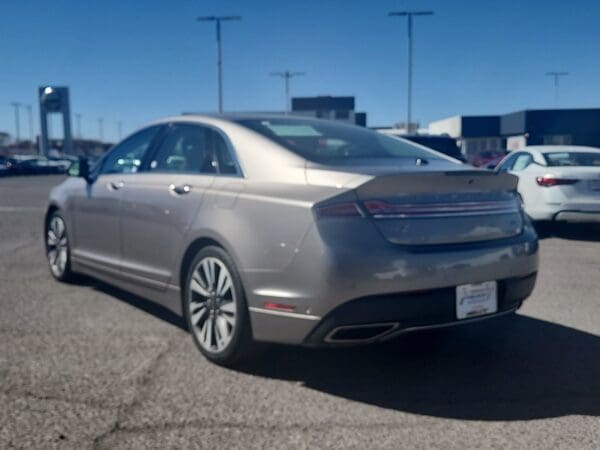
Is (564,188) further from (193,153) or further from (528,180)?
(193,153)

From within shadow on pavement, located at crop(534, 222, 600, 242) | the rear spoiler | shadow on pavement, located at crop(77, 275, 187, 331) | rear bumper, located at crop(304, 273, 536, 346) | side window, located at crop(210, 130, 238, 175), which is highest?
side window, located at crop(210, 130, 238, 175)

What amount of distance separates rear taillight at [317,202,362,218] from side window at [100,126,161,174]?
6.95 feet

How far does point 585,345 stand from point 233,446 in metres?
2.65

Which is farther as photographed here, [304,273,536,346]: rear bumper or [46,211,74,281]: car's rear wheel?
[46,211,74,281]: car's rear wheel

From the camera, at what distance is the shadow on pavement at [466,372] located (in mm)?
3469

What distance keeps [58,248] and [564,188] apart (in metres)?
6.50

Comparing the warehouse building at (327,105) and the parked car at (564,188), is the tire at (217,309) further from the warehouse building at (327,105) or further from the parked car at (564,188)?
the warehouse building at (327,105)

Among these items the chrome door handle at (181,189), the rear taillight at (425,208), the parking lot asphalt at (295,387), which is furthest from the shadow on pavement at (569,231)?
the chrome door handle at (181,189)

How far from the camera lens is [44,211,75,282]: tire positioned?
6.07 m

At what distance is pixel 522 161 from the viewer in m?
10.4

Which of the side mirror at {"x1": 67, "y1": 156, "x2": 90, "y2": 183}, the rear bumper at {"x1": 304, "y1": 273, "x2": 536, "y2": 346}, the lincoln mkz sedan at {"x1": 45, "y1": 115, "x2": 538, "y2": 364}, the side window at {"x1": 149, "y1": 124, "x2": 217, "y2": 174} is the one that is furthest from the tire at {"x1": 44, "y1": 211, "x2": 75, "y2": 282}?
the rear bumper at {"x1": 304, "y1": 273, "x2": 536, "y2": 346}

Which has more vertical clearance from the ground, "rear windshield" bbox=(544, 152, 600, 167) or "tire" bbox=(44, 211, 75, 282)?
"rear windshield" bbox=(544, 152, 600, 167)

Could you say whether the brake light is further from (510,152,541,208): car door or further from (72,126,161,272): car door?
(510,152,541,208): car door

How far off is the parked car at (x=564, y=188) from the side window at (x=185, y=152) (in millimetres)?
5435
